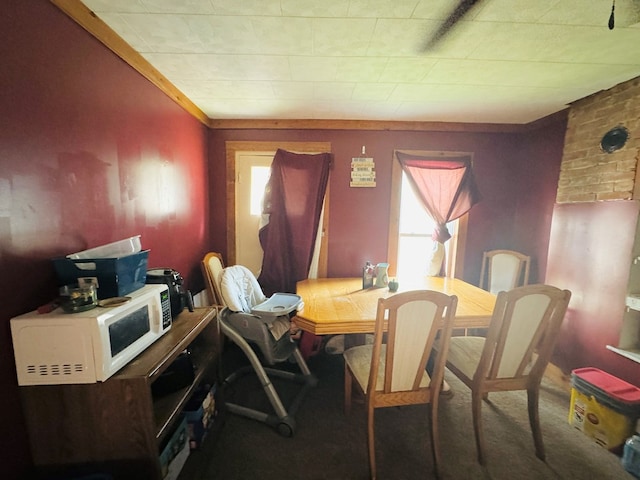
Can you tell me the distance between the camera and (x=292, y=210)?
2.81m

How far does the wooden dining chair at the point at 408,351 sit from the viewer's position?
1319 mm

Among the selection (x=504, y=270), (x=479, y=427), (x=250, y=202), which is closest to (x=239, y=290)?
(x=250, y=202)

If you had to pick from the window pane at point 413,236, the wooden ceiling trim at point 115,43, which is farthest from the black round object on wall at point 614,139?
the wooden ceiling trim at point 115,43

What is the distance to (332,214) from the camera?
9.57ft

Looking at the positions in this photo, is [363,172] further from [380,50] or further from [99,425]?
[99,425]

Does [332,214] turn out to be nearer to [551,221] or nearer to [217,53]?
[217,53]

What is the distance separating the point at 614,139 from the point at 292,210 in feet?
8.76

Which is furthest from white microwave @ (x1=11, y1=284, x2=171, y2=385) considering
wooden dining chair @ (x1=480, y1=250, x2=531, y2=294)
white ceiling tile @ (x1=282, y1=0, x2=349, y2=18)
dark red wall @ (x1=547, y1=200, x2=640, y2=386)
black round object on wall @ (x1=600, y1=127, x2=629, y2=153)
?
black round object on wall @ (x1=600, y1=127, x2=629, y2=153)

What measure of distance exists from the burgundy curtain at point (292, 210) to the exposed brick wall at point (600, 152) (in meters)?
2.19

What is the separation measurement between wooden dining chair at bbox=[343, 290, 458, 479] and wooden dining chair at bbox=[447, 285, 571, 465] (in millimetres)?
295

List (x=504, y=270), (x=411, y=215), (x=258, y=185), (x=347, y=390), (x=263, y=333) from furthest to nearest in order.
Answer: (x=411, y=215) < (x=258, y=185) < (x=504, y=270) < (x=347, y=390) < (x=263, y=333)

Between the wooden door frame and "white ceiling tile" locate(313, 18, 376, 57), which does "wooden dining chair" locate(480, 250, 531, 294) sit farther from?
"white ceiling tile" locate(313, 18, 376, 57)

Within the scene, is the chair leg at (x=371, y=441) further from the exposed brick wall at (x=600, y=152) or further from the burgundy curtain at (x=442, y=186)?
the exposed brick wall at (x=600, y=152)

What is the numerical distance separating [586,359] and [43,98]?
3689mm
